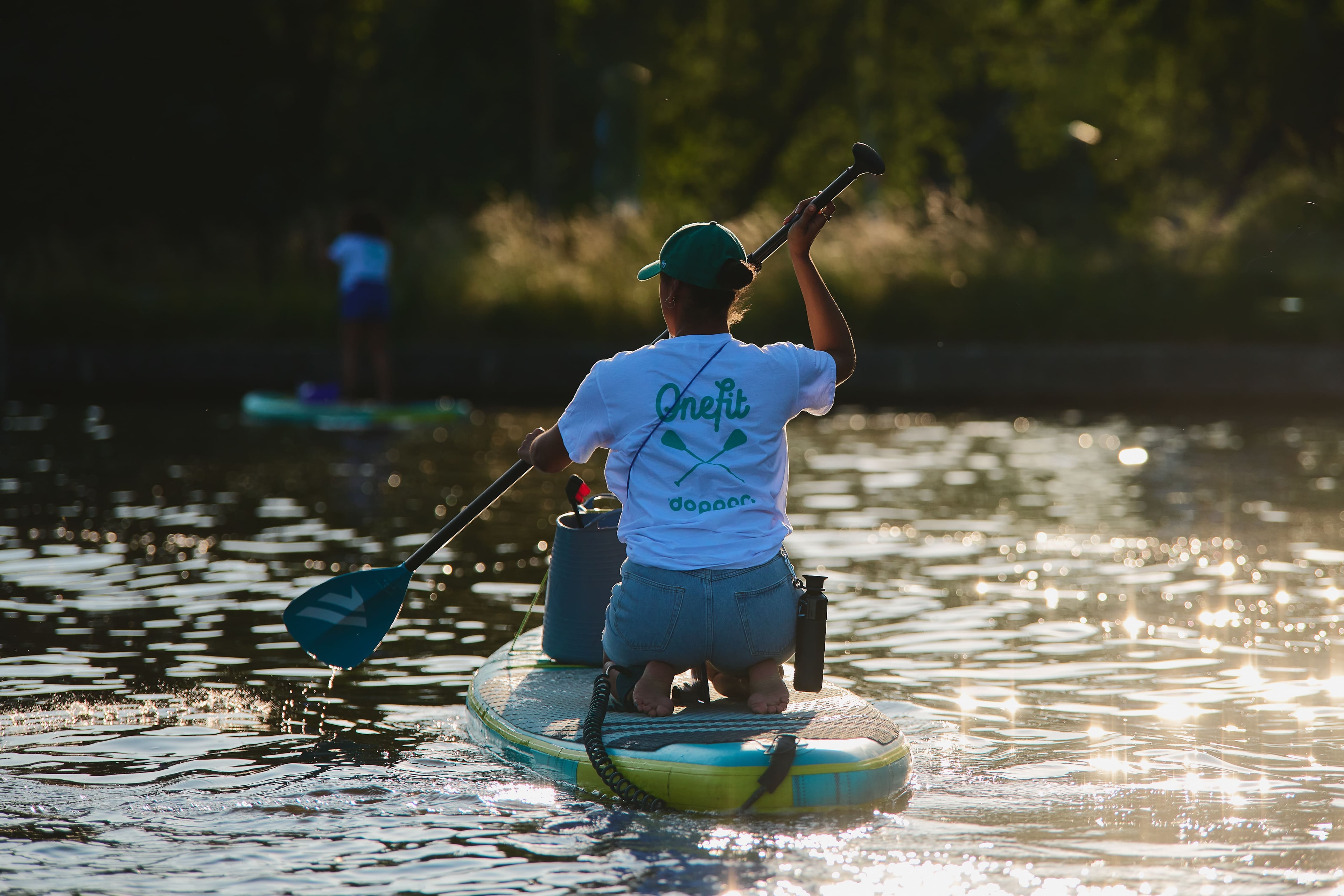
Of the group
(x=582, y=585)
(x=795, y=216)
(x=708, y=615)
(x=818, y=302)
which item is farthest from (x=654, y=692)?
(x=795, y=216)

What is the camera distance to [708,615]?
14.9 feet

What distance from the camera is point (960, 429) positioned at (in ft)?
47.7

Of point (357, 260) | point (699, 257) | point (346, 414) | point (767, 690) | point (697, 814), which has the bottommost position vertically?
point (697, 814)

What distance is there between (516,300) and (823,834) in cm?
1505

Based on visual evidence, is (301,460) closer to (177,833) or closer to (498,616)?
(498,616)

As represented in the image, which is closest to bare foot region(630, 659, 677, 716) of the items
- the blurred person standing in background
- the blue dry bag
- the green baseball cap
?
the blue dry bag

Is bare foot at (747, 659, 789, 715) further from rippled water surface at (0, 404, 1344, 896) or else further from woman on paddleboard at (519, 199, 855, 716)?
rippled water surface at (0, 404, 1344, 896)

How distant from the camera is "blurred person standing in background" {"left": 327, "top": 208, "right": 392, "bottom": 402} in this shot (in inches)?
601

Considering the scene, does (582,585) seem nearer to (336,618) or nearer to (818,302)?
(336,618)

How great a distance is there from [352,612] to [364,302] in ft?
32.6

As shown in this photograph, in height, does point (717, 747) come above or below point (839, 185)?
below

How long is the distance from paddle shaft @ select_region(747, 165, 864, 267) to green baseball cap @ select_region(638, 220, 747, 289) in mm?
170

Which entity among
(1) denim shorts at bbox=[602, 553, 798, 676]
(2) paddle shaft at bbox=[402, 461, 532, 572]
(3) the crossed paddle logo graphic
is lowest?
(1) denim shorts at bbox=[602, 553, 798, 676]

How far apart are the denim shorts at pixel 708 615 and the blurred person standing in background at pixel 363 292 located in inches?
429
